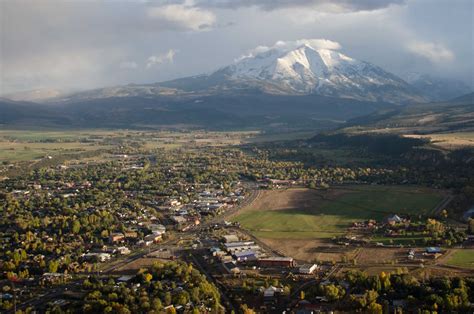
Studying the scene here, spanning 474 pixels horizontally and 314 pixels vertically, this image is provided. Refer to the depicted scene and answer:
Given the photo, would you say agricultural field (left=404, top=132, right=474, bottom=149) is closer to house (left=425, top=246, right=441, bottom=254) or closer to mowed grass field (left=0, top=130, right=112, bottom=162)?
house (left=425, top=246, right=441, bottom=254)

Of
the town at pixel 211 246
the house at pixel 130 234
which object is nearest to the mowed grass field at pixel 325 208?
the town at pixel 211 246

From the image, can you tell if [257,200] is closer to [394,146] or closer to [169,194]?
[169,194]

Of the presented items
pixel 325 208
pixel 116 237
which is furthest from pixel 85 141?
pixel 116 237

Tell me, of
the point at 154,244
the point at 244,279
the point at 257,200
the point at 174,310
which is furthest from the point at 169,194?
the point at 174,310

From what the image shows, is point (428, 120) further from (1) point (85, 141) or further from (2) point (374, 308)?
(2) point (374, 308)

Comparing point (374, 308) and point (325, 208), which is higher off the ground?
point (325, 208)

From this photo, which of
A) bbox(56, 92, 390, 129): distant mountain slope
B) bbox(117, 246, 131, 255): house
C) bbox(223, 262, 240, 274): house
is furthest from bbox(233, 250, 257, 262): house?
bbox(56, 92, 390, 129): distant mountain slope

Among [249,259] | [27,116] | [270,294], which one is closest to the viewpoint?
[270,294]
